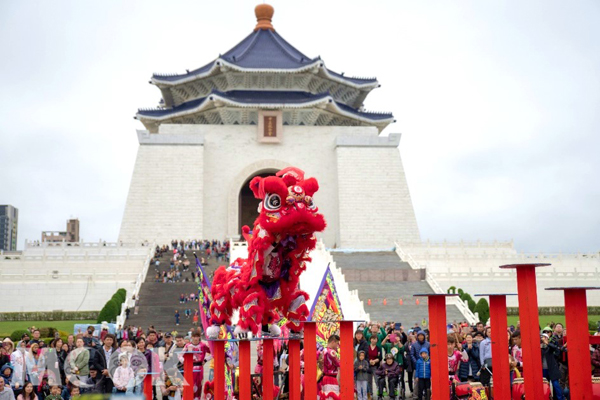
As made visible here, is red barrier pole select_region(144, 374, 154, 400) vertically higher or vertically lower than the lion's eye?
lower

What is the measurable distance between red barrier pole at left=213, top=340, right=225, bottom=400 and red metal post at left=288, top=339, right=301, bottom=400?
2.35ft

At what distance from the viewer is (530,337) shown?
17.4 feet

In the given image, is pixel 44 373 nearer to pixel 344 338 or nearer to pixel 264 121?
pixel 344 338

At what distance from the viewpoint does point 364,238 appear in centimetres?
3109

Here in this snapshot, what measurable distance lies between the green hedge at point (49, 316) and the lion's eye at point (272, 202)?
14.1m

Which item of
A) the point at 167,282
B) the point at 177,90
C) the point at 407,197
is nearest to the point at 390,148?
the point at 407,197

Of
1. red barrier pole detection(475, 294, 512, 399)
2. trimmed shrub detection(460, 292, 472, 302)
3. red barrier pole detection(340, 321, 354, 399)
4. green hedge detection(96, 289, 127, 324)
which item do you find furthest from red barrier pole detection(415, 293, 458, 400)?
green hedge detection(96, 289, 127, 324)

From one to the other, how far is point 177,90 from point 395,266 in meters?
17.8

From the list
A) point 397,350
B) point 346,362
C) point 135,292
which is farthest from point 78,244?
point 346,362

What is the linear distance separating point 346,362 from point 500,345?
1.35 m

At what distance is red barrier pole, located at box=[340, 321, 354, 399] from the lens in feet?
20.2

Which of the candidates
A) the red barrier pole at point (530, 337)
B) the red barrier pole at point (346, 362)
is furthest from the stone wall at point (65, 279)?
the red barrier pole at point (530, 337)

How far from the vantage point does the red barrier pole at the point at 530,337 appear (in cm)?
529

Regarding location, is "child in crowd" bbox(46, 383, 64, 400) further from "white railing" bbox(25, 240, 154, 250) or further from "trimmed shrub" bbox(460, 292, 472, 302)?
"white railing" bbox(25, 240, 154, 250)
